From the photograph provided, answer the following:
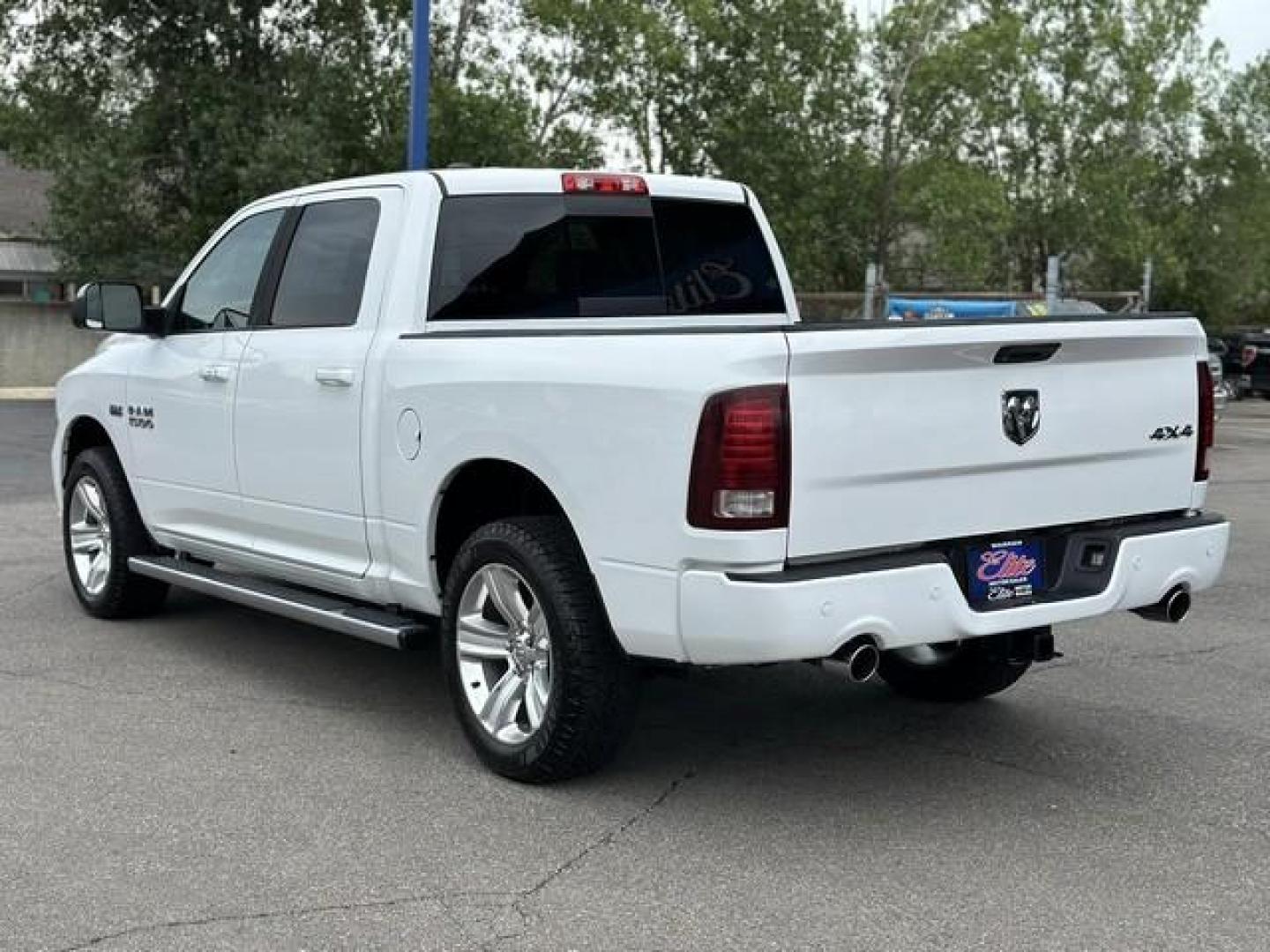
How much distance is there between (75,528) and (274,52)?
21.9m

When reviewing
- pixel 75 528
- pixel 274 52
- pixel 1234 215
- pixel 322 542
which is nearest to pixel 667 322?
pixel 322 542

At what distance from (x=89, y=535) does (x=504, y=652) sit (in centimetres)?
336

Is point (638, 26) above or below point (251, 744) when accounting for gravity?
above

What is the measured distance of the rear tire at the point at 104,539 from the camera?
23.5ft

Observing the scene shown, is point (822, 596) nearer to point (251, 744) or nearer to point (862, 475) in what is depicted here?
point (862, 475)

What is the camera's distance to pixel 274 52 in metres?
27.8

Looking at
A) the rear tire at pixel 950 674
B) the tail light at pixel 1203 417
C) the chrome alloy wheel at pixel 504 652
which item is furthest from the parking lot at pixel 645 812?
the tail light at pixel 1203 417

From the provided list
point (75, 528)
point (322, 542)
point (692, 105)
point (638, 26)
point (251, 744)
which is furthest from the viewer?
point (692, 105)

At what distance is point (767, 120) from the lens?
37.0 meters

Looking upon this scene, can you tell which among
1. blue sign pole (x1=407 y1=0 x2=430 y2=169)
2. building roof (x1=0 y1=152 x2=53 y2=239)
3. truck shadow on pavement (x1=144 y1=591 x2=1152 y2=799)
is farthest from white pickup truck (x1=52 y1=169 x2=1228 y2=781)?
building roof (x1=0 y1=152 x2=53 y2=239)

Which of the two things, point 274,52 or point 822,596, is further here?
point 274,52

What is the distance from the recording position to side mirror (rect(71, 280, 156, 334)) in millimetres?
6766

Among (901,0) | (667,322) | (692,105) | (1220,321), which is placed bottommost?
(1220,321)

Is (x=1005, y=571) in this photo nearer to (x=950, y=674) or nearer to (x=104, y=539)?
(x=950, y=674)
